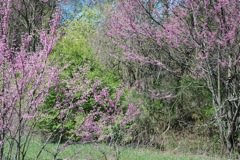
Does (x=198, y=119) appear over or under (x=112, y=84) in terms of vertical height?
under

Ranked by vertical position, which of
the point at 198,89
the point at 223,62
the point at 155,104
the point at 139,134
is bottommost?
the point at 139,134

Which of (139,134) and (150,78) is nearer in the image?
(139,134)

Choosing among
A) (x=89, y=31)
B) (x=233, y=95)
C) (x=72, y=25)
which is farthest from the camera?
(x=72, y=25)

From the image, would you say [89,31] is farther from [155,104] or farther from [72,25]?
[155,104]

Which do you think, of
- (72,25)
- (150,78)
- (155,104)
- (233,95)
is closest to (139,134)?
(155,104)

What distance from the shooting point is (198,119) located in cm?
1252

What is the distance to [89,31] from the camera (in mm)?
18438

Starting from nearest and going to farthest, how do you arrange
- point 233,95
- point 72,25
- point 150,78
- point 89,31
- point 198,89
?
point 233,95, point 198,89, point 150,78, point 89,31, point 72,25

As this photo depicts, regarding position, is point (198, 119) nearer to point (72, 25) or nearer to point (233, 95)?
point (233, 95)

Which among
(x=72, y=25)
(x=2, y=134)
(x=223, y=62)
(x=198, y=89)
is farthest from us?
(x=72, y=25)

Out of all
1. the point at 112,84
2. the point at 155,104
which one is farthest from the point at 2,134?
the point at 155,104

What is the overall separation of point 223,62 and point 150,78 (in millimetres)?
5256

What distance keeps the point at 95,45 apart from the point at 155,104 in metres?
3.72

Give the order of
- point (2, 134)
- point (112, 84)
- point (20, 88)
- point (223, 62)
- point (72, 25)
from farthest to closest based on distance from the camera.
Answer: point (72, 25), point (112, 84), point (223, 62), point (2, 134), point (20, 88)
